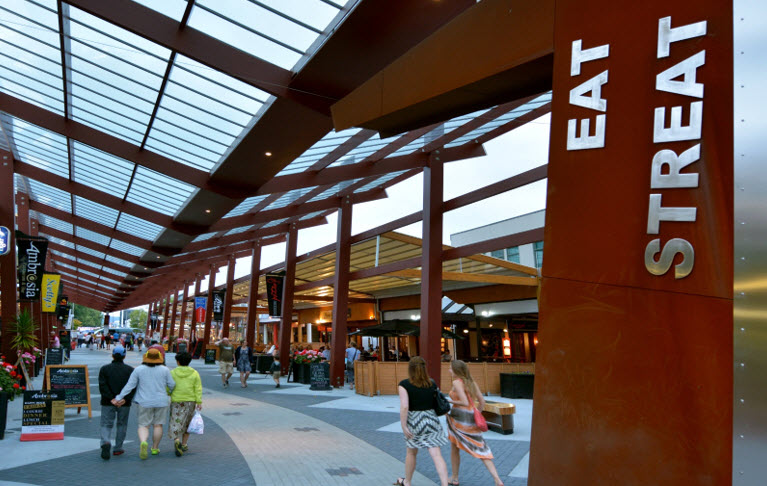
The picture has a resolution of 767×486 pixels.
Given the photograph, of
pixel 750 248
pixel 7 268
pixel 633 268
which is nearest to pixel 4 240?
pixel 7 268

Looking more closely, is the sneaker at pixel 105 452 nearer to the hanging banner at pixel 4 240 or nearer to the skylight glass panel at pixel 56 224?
the hanging banner at pixel 4 240

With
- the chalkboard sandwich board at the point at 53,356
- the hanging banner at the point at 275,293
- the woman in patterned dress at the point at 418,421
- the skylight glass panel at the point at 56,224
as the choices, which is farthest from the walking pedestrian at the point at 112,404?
the skylight glass panel at the point at 56,224

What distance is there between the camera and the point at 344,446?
820 cm

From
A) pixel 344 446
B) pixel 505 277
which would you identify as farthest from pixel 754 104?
pixel 505 277

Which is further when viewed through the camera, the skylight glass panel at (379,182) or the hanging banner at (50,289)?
the hanging banner at (50,289)

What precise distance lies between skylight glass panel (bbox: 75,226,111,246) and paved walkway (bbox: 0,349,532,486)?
58.2 feet

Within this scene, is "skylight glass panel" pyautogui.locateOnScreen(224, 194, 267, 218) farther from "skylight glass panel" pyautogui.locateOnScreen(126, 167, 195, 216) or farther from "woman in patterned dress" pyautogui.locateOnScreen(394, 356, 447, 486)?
"woman in patterned dress" pyautogui.locateOnScreen(394, 356, 447, 486)

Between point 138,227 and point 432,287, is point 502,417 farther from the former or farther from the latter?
point 138,227

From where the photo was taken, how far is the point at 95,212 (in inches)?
885

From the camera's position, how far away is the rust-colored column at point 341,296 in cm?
1867

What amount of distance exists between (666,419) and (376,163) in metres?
12.4

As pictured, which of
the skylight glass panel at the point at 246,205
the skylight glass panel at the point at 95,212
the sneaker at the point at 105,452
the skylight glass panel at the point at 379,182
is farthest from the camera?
the skylight glass panel at the point at 95,212

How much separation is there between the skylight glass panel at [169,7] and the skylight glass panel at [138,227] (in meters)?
14.4

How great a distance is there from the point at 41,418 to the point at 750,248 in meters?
9.63
